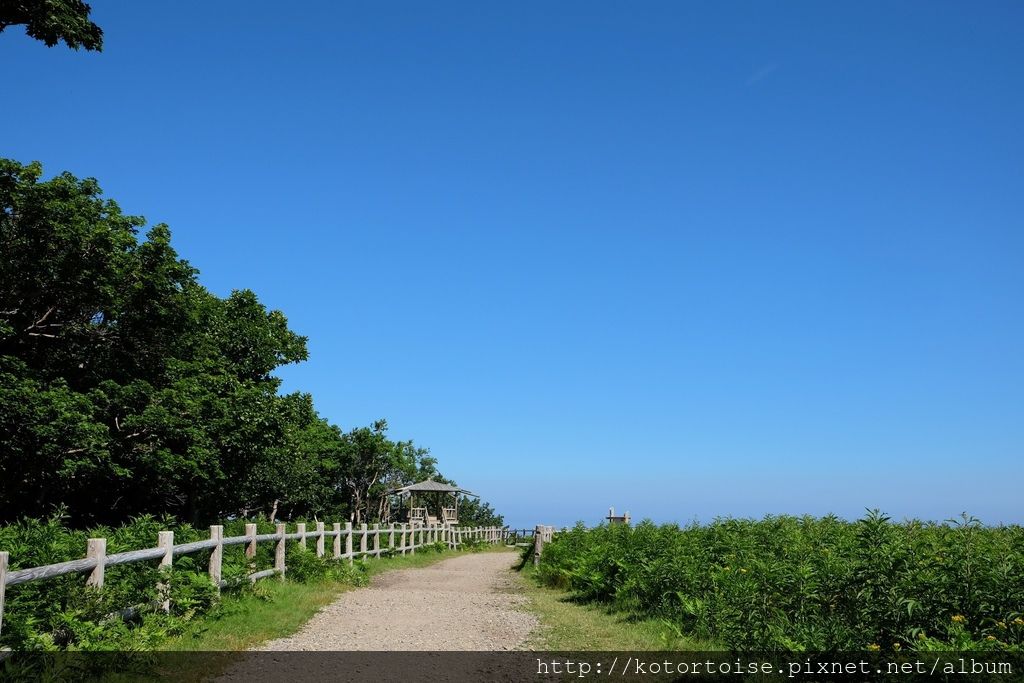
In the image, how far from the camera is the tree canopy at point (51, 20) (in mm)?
15047

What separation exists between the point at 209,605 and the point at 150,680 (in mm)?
3460

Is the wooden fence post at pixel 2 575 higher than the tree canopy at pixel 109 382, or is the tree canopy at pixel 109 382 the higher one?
the tree canopy at pixel 109 382

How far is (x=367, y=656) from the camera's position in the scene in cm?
948

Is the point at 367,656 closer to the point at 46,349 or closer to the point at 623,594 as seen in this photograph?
the point at 623,594

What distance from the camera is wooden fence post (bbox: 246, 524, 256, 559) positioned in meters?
14.5

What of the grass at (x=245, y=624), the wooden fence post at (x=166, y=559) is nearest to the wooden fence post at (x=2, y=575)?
the grass at (x=245, y=624)

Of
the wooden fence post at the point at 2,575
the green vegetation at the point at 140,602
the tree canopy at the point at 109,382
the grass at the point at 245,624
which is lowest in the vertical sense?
the grass at the point at 245,624

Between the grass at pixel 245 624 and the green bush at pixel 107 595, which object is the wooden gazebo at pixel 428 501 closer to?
the grass at pixel 245 624

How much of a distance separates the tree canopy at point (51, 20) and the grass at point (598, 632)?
14371 mm

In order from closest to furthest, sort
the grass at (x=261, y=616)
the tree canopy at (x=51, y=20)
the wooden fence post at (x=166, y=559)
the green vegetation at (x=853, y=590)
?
the green vegetation at (x=853, y=590), the grass at (x=261, y=616), the wooden fence post at (x=166, y=559), the tree canopy at (x=51, y=20)

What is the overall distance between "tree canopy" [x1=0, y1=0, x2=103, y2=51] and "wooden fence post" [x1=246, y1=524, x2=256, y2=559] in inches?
405

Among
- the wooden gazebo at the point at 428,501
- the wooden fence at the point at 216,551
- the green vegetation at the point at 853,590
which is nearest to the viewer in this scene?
the green vegetation at the point at 853,590

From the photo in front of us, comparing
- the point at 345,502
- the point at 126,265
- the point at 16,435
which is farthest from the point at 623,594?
the point at 345,502

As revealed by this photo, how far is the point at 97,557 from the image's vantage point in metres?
8.98
